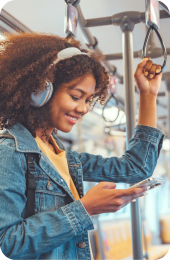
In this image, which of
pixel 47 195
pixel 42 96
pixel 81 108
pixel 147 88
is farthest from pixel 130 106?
pixel 47 195

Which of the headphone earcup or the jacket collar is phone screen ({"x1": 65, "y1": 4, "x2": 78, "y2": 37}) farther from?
the jacket collar

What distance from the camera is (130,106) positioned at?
1.22m

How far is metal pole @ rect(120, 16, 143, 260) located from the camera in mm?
1167

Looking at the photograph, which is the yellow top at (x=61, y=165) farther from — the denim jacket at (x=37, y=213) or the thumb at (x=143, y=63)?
the thumb at (x=143, y=63)

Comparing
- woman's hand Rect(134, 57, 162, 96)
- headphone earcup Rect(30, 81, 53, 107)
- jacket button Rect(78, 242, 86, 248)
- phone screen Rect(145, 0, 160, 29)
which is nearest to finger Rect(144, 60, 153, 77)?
woman's hand Rect(134, 57, 162, 96)

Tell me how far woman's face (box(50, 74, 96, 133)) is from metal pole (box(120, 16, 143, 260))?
388 mm

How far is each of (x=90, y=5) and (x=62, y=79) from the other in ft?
2.74

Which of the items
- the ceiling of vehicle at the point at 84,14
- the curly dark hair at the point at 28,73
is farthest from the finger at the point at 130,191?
the ceiling of vehicle at the point at 84,14

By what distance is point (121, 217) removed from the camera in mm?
5391

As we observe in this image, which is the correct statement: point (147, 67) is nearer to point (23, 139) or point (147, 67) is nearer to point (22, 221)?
point (23, 139)

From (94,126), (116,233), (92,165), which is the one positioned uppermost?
(94,126)

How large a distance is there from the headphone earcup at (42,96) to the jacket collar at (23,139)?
3.4 inches

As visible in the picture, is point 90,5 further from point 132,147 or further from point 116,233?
point 116,233

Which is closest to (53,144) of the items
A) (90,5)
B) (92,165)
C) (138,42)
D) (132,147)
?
(92,165)
